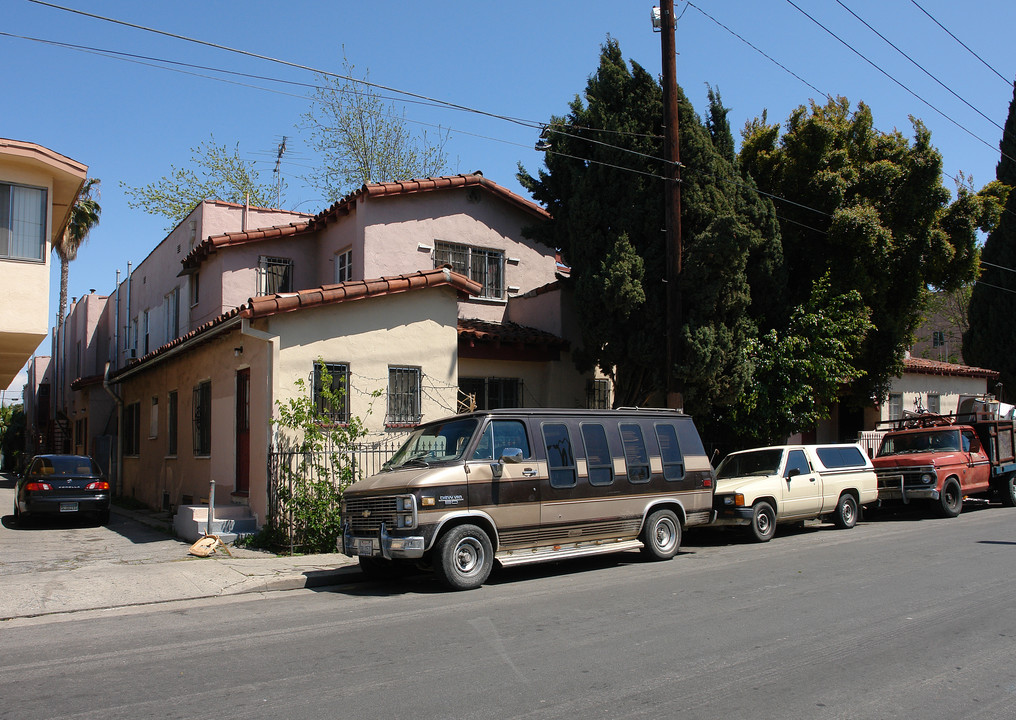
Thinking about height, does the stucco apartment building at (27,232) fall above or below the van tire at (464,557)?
above

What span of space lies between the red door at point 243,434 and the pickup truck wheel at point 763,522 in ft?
28.9

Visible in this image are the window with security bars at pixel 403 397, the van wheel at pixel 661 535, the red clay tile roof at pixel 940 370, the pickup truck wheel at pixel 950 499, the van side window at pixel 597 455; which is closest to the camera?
the van side window at pixel 597 455

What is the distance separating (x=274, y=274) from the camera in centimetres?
2045

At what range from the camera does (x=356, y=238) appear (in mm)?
18625

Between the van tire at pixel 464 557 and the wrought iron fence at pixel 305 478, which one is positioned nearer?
the van tire at pixel 464 557

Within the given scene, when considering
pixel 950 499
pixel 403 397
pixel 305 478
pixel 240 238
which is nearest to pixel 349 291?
pixel 403 397

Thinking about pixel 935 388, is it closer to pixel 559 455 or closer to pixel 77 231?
pixel 559 455

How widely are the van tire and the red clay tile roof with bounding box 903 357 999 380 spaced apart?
1898 cm

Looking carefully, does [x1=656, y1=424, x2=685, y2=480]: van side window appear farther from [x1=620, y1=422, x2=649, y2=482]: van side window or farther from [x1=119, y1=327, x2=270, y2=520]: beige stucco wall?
[x1=119, y1=327, x2=270, y2=520]: beige stucco wall

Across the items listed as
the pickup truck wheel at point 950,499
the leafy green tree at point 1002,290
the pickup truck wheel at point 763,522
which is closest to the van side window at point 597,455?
the pickup truck wheel at point 763,522

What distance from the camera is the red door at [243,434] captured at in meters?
14.4

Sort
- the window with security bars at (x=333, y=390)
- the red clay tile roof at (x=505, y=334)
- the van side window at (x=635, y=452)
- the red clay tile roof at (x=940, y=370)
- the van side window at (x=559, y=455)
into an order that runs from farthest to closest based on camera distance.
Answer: the red clay tile roof at (x=940, y=370) < the red clay tile roof at (x=505, y=334) < the window with security bars at (x=333, y=390) < the van side window at (x=635, y=452) < the van side window at (x=559, y=455)

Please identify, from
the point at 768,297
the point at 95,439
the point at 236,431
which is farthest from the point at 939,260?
the point at 95,439

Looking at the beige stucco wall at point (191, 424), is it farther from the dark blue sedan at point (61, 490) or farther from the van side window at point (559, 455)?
the van side window at point (559, 455)
